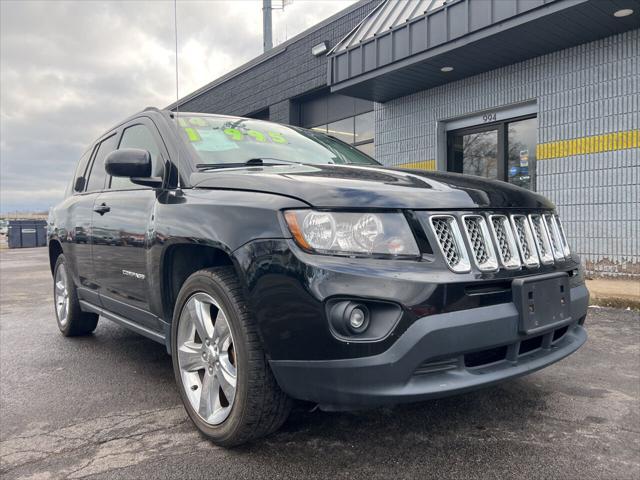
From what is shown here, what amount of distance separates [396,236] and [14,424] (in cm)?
225

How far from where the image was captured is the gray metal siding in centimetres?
692

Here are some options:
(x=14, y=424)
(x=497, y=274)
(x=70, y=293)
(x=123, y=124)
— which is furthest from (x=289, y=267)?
(x=70, y=293)

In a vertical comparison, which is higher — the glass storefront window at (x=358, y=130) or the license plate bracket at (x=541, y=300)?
the glass storefront window at (x=358, y=130)

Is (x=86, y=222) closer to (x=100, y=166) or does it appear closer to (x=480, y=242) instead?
(x=100, y=166)

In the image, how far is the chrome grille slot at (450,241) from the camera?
2.01 meters

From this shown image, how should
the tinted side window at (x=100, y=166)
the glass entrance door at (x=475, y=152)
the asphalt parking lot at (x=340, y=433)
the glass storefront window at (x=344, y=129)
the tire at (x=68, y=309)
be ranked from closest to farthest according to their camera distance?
1. the asphalt parking lot at (x=340, y=433)
2. the tinted side window at (x=100, y=166)
3. the tire at (x=68, y=309)
4. the glass entrance door at (x=475, y=152)
5. the glass storefront window at (x=344, y=129)

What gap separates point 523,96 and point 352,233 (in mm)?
7214

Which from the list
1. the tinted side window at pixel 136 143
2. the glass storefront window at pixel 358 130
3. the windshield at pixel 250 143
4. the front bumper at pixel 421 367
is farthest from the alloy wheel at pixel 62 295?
the glass storefront window at pixel 358 130

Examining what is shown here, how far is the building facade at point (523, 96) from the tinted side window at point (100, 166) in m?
5.15

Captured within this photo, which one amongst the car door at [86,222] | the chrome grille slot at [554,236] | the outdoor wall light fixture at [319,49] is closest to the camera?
the chrome grille slot at [554,236]

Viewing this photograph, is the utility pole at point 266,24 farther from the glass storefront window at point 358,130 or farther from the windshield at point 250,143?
the windshield at point 250,143

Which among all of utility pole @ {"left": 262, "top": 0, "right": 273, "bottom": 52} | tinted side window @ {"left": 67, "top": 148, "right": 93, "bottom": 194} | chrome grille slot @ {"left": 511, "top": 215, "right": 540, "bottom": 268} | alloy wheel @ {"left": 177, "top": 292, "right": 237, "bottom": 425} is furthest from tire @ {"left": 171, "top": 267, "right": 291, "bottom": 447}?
utility pole @ {"left": 262, "top": 0, "right": 273, "bottom": 52}

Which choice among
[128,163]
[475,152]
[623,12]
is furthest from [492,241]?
[475,152]

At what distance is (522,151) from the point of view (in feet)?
28.0
